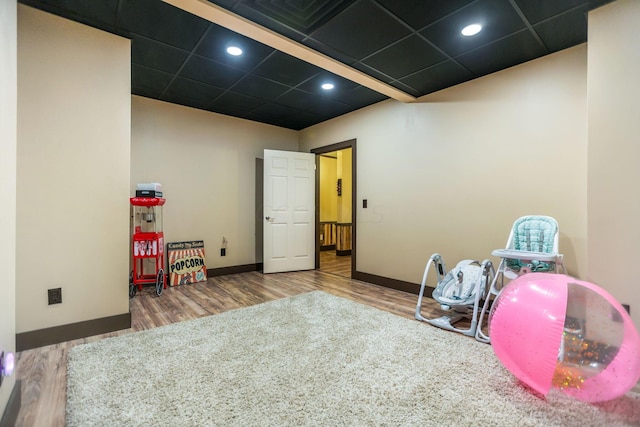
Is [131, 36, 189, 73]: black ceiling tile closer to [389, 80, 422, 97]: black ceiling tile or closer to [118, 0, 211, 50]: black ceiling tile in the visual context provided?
[118, 0, 211, 50]: black ceiling tile

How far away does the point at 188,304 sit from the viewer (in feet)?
10.2

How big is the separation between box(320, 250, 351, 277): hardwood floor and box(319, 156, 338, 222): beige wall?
949 mm

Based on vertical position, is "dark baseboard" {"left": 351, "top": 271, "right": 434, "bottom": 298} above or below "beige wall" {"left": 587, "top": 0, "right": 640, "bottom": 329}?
below

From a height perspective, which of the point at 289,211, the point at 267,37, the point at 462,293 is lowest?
the point at 462,293

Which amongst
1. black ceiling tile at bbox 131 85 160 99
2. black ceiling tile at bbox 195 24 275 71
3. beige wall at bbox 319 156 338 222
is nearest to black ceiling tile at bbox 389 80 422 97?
black ceiling tile at bbox 195 24 275 71

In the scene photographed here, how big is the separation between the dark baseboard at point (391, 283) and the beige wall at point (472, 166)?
0.23 ft

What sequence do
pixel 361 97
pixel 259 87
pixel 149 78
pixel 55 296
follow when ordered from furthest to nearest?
pixel 361 97 < pixel 259 87 < pixel 149 78 < pixel 55 296

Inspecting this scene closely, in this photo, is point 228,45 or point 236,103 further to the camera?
point 236,103

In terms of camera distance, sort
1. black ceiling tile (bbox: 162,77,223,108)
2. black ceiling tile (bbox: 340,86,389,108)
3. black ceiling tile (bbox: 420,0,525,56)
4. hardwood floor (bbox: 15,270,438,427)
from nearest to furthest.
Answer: hardwood floor (bbox: 15,270,438,427), black ceiling tile (bbox: 420,0,525,56), black ceiling tile (bbox: 162,77,223,108), black ceiling tile (bbox: 340,86,389,108)

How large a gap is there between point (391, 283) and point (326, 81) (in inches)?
105

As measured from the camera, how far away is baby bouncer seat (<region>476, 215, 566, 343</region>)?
2.25 metres

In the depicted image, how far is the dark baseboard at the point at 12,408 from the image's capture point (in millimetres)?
1261

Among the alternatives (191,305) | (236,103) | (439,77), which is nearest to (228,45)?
(236,103)

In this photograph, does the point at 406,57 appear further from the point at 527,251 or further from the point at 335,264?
the point at 335,264
